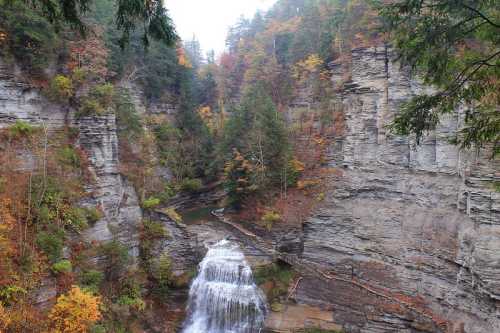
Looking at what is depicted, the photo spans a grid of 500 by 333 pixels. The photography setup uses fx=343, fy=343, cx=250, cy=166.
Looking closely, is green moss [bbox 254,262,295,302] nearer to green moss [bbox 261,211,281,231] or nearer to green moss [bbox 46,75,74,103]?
green moss [bbox 261,211,281,231]

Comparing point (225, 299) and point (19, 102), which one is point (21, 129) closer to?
point (19, 102)

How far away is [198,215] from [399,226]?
17.1m

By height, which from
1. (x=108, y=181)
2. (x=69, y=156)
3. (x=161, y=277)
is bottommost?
(x=161, y=277)

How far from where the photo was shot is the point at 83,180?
18.3 m

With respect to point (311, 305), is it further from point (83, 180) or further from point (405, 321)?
point (83, 180)

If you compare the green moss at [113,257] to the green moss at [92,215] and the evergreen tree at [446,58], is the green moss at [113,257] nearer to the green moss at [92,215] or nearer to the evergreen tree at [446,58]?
the green moss at [92,215]

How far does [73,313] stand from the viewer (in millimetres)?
12891

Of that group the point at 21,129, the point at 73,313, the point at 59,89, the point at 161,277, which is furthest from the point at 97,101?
the point at 73,313

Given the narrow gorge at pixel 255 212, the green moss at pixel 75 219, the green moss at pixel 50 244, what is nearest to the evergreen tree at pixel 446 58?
the narrow gorge at pixel 255 212

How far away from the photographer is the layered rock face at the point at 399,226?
49.8 ft

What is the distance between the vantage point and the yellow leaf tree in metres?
12.7

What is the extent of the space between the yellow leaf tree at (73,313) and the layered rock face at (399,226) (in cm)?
1104

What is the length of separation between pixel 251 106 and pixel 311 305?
A: 16899mm

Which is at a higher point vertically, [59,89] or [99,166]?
[59,89]
